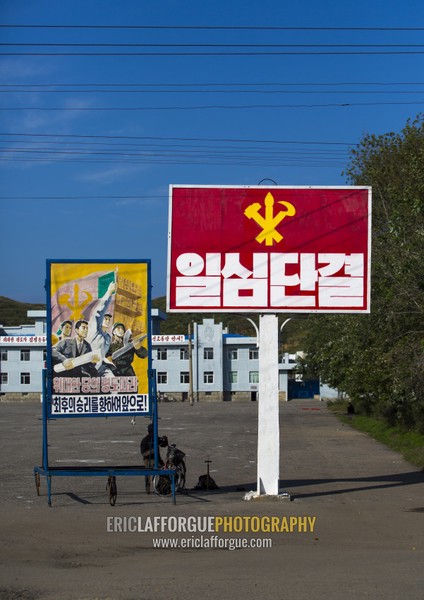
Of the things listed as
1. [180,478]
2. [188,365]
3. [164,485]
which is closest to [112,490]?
[164,485]

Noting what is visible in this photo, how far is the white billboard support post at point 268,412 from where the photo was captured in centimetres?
1598

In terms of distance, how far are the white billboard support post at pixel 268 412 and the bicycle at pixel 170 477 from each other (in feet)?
5.49

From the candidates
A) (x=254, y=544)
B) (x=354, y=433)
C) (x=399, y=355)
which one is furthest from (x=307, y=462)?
(x=354, y=433)

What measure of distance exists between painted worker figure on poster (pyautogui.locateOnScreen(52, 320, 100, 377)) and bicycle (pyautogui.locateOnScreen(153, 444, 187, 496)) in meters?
2.30

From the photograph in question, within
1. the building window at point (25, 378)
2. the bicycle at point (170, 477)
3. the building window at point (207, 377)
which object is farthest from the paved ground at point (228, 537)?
the building window at point (25, 378)

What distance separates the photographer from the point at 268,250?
16594 millimetres

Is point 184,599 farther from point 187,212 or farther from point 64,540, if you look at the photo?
point 187,212

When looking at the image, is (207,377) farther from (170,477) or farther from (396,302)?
(170,477)

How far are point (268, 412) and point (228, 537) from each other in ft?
14.9

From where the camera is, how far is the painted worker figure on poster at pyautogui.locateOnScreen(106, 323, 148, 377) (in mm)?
15867

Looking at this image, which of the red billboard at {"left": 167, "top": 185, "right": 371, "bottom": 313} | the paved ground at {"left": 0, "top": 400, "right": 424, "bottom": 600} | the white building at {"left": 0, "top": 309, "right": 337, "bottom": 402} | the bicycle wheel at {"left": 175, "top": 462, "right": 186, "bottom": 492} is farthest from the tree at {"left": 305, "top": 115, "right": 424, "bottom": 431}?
the white building at {"left": 0, "top": 309, "right": 337, "bottom": 402}

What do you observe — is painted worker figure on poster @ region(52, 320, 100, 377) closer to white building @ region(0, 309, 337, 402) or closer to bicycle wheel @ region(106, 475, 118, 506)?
bicycle wheel @ region(106, 475, 118, 506)

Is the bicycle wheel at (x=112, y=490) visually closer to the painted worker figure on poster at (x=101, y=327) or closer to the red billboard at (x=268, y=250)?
the painted worker figure on poster at (x=101, y=327)

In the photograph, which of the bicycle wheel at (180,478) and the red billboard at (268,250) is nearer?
the red billboard at (268,250)
